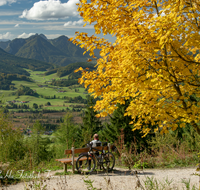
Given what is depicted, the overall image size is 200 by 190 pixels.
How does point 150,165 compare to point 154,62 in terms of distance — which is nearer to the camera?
point 154,62

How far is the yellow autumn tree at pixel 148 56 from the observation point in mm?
3674

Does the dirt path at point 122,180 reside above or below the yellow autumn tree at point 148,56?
below

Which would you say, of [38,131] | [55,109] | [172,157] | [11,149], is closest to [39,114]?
[55,109]

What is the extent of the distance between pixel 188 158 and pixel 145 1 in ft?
22.6

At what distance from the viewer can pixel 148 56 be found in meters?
3.81

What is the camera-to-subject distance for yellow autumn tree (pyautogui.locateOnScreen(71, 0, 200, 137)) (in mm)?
3674

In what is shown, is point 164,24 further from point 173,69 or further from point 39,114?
point 39,114

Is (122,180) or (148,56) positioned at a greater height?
(148,56)

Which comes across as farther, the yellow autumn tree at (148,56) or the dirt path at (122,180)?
the dirt path at (122,180)

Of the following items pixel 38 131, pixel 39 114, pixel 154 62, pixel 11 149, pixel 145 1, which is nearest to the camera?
pixel 154 62

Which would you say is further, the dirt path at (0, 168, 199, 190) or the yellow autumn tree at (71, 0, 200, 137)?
the dirt path at (0, 168, 199, 190)

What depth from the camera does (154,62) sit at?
4020mm

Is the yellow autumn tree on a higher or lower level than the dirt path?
higher

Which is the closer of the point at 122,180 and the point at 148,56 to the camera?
the point at 148,56
